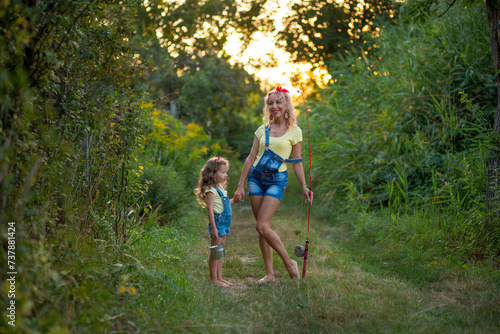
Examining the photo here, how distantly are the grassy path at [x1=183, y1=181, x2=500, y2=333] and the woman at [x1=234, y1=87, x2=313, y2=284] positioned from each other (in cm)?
41

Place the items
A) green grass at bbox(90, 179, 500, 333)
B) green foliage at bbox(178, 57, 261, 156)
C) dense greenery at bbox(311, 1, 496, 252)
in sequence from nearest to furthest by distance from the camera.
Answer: green grass at bbox(90, 179, 500, 333) < dense greenery at bbox(311, 1, 496, 252) < green foliage at bbox(178, 57, 261, 156)

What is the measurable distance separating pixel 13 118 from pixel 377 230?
5801 millimetres

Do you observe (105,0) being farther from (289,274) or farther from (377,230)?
(377,230)

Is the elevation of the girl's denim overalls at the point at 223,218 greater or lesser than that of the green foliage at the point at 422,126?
lesser

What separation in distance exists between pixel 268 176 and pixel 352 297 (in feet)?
5.10

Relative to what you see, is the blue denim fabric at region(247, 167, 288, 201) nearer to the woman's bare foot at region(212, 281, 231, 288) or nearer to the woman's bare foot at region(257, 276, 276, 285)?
the woman's bare foot at region(257, 276, 276, 285)

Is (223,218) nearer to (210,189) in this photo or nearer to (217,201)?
(217,201)

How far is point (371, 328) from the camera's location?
3613 mm

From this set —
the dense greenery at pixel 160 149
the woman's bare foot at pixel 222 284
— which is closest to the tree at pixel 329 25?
the dense greenery at pixel 160 149

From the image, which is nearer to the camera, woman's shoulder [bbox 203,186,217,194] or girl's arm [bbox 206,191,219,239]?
girl's arm [bbox 206,191,219,239]

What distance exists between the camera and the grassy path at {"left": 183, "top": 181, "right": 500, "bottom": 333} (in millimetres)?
3670

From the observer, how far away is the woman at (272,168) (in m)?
5.00

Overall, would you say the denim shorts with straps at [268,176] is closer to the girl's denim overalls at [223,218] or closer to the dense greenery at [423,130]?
the girl's denim overalls at [223,218]

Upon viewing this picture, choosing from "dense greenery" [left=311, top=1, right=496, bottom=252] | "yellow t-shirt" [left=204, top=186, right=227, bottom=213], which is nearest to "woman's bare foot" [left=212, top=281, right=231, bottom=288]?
"yellow t-shirt" [left=204, top=186, right=227, bottom=213]
